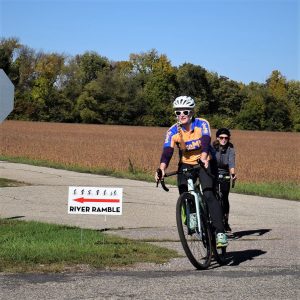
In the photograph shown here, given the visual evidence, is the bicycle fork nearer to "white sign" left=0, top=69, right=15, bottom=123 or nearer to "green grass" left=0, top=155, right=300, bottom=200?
"white sign" left=0, top=69, right=15, bottom=123

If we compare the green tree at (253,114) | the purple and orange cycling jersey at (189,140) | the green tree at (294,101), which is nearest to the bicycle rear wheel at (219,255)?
the purple and orange cycling jersey at (189,140)

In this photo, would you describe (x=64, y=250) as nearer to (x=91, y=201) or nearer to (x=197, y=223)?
(x=91, y=201)

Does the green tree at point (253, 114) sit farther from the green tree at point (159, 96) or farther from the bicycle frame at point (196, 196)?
the bicycle frame at point (196, 196)

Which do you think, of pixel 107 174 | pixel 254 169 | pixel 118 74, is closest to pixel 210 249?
pixel 107 174

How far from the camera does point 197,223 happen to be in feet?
24.8

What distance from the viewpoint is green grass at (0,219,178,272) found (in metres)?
7.40

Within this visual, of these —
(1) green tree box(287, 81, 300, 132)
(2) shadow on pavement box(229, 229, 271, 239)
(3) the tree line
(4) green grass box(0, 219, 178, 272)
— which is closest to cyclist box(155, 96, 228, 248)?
(4) green grass box(0, 219, 178, 272)

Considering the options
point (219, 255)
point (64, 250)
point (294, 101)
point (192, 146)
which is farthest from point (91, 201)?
point (294, 101)

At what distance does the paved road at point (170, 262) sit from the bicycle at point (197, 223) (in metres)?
0.19

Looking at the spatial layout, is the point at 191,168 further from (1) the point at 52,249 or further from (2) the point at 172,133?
(1) the point at 52,249

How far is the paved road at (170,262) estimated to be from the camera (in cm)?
614

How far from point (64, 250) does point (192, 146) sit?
196 centimetres

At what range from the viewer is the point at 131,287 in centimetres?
631

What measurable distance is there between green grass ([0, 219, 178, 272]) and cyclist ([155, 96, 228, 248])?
82 cm
